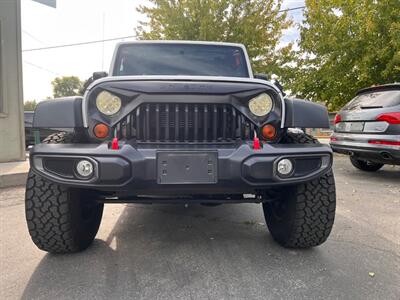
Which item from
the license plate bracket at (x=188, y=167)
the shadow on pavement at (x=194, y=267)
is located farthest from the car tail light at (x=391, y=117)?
the license plate bracket at (x=188, y=167)

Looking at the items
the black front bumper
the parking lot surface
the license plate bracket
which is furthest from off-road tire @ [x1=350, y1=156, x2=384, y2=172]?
the license plate bracket

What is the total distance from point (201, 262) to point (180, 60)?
200 centimetres

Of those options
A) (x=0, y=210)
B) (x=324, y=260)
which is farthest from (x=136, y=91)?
(x=0, y=210)

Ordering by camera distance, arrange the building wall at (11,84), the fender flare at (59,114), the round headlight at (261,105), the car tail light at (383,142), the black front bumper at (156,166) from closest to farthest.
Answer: the black front bumper at (156,166)
the fender flare at (59,114)
the round headlight at (261,105)
the car tail light at (383,142)
the building wall at (11,84)

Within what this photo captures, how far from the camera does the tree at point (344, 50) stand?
32.6 feet

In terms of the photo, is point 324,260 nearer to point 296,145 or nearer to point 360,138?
point 296,145

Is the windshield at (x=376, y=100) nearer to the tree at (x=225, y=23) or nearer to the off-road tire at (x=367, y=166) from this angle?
the off-road tire at (x=367, y=166)

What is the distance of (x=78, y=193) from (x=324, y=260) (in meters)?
1.90

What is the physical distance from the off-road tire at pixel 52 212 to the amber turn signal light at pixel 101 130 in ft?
0.91

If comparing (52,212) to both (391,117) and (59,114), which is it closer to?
(59,114)

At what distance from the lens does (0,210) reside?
154 inches

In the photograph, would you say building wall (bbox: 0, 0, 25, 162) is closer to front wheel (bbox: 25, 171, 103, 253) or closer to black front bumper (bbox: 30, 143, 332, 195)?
front wheel (bbox: 25, 171, 103, 253)

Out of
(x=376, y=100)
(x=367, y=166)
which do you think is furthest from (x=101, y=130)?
(x=367, y=166)

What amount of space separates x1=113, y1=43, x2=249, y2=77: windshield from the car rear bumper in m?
3.02
